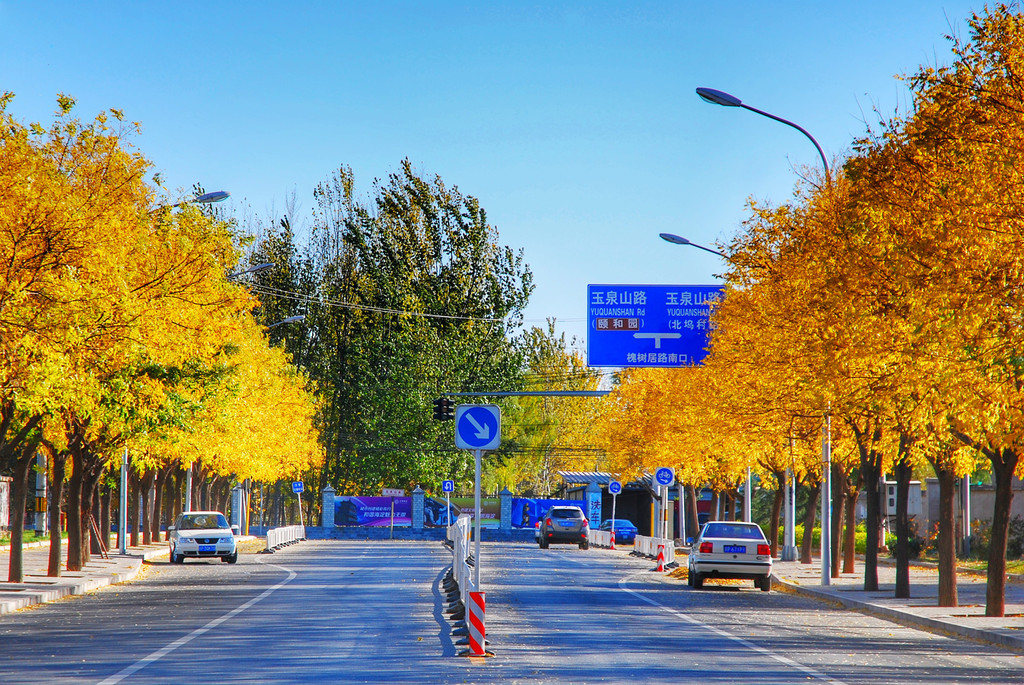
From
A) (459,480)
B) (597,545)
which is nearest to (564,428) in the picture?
(459,480)

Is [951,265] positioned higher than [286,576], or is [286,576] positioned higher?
[951,265]

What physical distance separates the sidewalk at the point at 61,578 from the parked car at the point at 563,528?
813 inches

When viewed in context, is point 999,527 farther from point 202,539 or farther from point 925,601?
point 202,539

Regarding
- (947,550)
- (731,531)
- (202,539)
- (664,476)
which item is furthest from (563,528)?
(947,550)

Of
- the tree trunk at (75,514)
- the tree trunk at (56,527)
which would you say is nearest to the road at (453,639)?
the tree trunk at (56,527)

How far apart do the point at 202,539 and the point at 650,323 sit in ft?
53.2

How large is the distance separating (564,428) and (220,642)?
8167 cm

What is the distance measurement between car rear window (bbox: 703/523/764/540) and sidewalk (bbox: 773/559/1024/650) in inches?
62.9

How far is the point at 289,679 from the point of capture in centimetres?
1234

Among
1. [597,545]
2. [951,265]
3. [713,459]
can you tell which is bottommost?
[597,545]

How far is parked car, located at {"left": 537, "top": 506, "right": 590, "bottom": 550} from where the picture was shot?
59781 millimetres

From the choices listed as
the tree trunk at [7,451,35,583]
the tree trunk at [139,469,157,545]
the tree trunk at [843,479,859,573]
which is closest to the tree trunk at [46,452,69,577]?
the tree trunk at [7,451,35,583]

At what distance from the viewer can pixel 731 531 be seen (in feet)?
100

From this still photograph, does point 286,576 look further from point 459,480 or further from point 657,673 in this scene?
point 459,480
